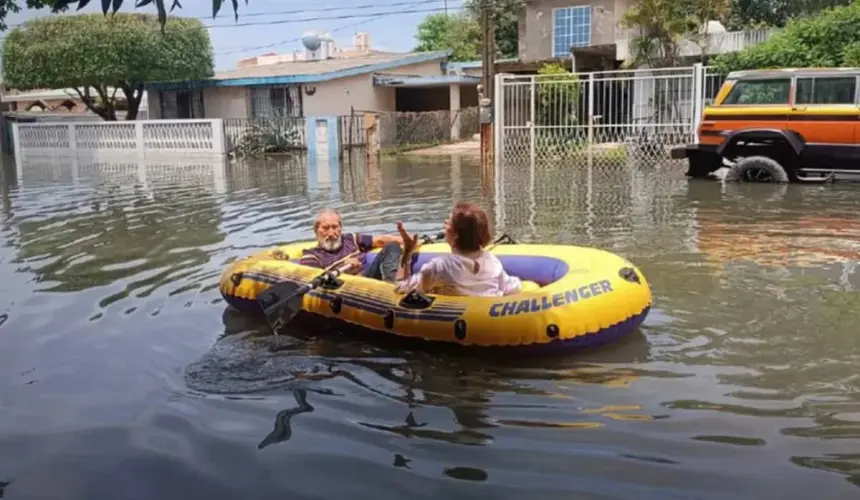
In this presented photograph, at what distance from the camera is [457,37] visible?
43.9 metres

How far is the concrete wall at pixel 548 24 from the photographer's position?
29.4 metres

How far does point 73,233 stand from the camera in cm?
1130

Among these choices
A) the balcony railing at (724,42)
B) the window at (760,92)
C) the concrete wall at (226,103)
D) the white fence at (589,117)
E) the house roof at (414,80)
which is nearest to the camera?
the window at (760,92)

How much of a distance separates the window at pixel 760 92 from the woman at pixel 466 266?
363 inches

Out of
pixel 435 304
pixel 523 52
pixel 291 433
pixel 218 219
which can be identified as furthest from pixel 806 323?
pixel 523 52

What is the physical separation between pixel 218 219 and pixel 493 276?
24.6 ft

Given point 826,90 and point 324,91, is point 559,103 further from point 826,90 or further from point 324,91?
point 324,91

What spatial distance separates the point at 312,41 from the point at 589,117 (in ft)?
77.0

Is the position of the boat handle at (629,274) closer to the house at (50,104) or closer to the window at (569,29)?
the window at (569,29)

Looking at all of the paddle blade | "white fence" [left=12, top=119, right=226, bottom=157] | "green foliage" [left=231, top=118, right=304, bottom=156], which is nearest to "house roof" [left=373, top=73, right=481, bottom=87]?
"green foliage" [left=231, top=118, right=304, bottom=156]

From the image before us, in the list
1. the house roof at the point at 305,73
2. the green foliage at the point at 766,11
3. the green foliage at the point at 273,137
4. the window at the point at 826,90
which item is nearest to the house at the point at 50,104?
the house roof at the point at 305,73

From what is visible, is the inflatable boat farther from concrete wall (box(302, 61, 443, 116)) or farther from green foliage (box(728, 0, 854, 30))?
green foliage (box(728, 0, 854, 30))

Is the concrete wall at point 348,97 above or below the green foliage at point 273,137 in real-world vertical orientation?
above

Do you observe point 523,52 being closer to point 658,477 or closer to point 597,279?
point 597,279
